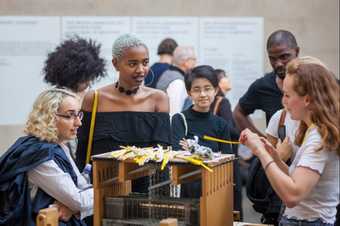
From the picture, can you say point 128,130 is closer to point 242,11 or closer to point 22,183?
point 22,183

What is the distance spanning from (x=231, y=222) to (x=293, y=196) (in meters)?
0.48

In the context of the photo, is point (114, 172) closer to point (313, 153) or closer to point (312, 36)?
point (313, 153)

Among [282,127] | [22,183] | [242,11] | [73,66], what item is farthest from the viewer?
[242,11]

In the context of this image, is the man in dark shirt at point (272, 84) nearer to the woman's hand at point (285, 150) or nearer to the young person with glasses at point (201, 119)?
the young person with glasses at point (201, 119)

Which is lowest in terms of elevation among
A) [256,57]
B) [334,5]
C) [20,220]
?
[20,220]

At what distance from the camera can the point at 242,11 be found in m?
8.11

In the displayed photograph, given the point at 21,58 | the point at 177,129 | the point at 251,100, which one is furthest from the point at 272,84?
the point at 21,58

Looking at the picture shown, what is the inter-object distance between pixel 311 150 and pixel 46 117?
1.30 meters

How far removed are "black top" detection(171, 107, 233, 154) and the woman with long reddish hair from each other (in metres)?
1.48

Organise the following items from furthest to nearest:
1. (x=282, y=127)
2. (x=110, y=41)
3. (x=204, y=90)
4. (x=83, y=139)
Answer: (x=110, y=41)
(x=204, y=90)
(x=83, y=139)
(x=282, y=127)

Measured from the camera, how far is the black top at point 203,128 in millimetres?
4184

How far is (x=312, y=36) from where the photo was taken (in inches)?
329

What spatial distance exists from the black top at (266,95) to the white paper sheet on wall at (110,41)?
10.3 feet

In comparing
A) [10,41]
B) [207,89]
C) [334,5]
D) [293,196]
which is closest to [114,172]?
[293,196]
